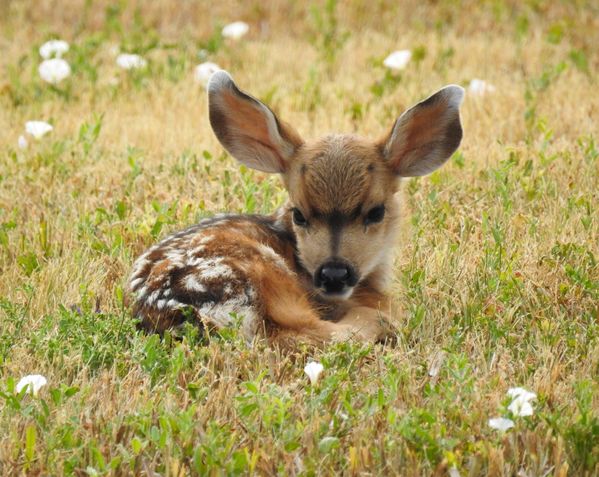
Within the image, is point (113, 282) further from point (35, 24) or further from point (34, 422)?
point (35, 24)

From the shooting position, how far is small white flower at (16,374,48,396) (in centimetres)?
423

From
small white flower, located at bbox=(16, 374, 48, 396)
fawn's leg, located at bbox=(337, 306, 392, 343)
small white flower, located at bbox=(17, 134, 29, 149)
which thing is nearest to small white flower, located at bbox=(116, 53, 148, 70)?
small white flower, located at bbox=(17, 134, 29, 149)

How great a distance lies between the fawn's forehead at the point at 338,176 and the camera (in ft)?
17.9

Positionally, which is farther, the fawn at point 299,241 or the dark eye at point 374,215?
the dark eye at point 374,215

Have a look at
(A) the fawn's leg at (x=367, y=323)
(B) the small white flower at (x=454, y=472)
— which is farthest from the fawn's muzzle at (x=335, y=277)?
(B) the small white flower at (x=454, y=472)

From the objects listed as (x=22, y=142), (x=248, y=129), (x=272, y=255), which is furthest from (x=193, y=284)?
(x=22, y=142)

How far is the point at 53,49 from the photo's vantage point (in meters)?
9.86

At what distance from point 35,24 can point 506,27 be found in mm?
4791

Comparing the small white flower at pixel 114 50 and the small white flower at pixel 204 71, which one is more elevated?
the small white flower at pixel 204 71

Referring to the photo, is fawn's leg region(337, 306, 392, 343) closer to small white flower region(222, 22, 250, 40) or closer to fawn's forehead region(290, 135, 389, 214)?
fawn's forehead region(290, 135, 389, 214)

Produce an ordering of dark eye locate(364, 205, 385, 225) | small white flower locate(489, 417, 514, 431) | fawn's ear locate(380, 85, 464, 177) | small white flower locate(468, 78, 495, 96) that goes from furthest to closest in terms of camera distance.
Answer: small white flower locate(468, 78, 495, 96), fawn's ear locate(380, 85, 464, 177), dark eye locate(364, 205, 385, 225), small white flower locate(489, 417, 514, 431)

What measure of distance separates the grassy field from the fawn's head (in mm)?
341

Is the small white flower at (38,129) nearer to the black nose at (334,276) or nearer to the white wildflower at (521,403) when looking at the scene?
the black nose at (334,276)

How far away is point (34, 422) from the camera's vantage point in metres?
4.08
